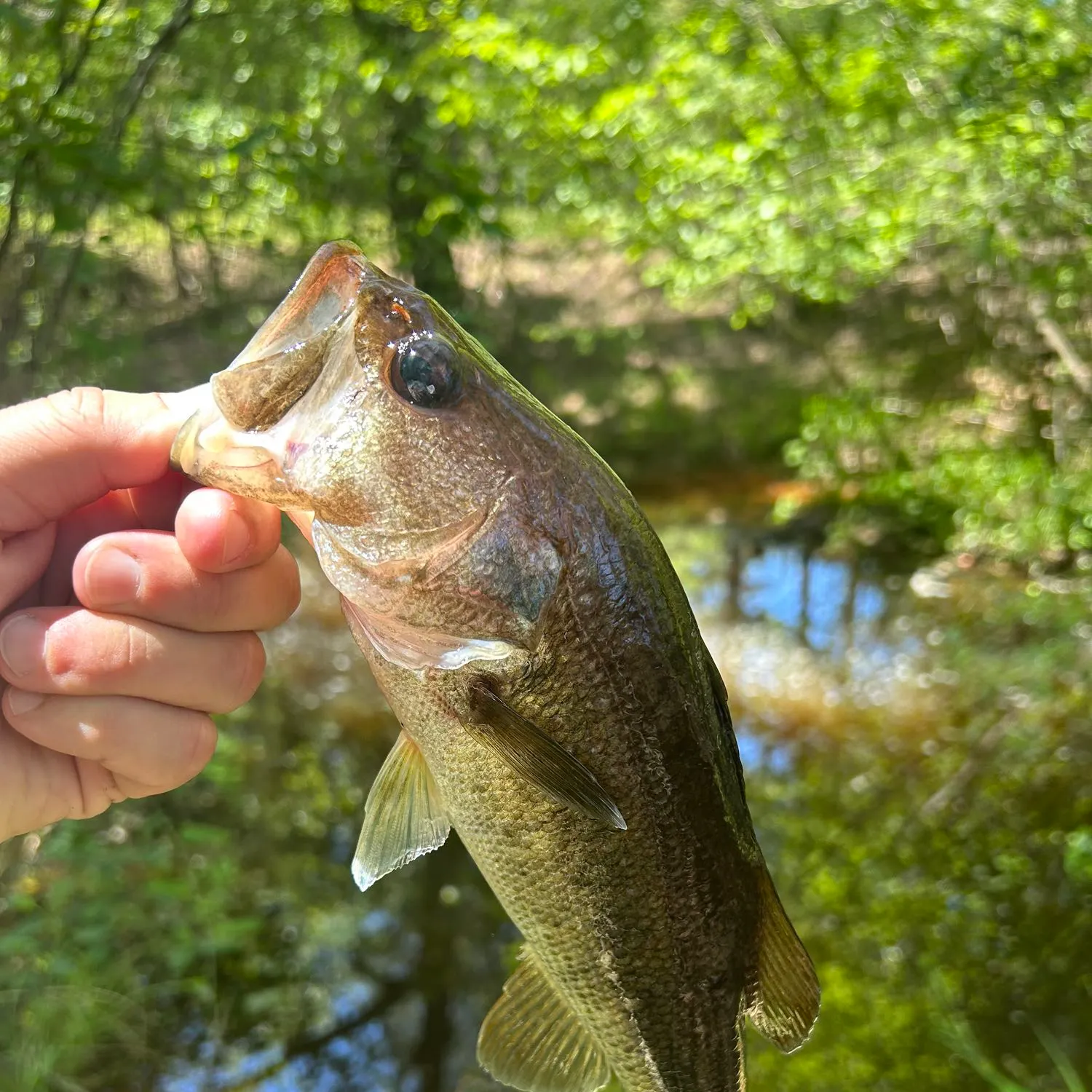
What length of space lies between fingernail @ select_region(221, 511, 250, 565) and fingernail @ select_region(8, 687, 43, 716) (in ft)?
1.41

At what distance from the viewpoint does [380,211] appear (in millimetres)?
5164

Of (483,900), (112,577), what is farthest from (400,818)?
(483,900)

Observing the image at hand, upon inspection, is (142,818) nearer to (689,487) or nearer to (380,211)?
(380,211)

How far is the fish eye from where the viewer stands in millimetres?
1363

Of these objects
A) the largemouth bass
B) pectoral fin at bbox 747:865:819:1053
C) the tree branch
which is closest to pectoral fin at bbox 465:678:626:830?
the largemouth bass

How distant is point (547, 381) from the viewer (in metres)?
7.11

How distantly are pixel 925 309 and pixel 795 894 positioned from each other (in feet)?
23.7

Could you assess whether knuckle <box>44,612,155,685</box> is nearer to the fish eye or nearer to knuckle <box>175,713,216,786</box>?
knuckle <box>175,713,216,786</box>

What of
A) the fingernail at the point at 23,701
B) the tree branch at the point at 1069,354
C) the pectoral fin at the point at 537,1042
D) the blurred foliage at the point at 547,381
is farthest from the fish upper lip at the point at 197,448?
the tree branch at the point at 1069,354

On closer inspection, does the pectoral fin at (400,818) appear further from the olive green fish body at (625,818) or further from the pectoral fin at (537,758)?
the pectoral fin at (537,758)

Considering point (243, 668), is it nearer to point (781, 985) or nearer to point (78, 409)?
point (78, 409)

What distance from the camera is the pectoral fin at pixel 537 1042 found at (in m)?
1.61

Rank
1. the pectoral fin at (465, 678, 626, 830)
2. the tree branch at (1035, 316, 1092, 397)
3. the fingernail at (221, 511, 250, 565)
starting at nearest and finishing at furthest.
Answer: the pectoral fin at (465, 678, 626, 830)
the fingernail at (221, 511, 250, 565)
the tree branch at (1035, 316, 1092, 397)

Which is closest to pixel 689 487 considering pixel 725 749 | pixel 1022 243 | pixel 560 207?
pixel 560 207
